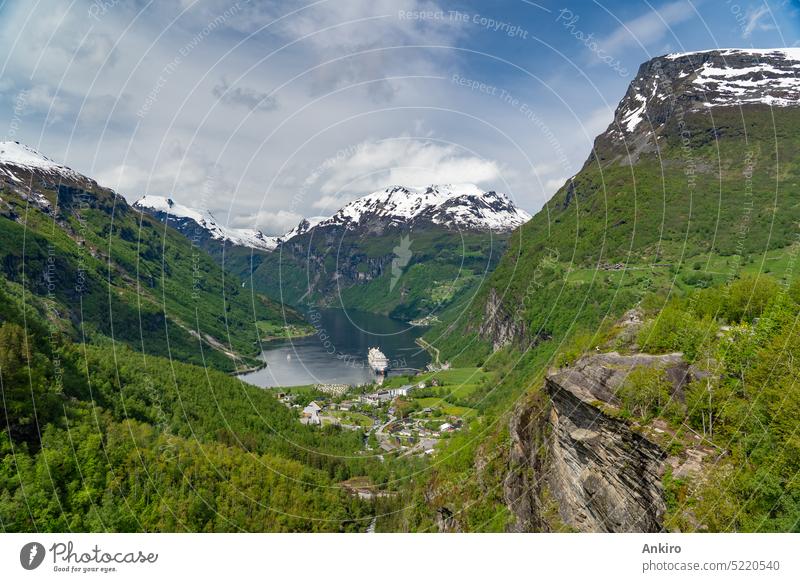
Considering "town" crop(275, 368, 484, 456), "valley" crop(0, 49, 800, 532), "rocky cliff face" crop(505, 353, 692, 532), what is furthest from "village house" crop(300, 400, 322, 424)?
"rocky cliff face" crop(505, 353, 692, 532)

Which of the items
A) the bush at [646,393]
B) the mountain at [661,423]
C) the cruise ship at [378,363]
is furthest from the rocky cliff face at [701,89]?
the bush at [646,393]

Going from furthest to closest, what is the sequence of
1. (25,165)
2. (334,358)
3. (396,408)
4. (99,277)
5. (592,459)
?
(25,165)
(99,277)
(334,358)
(396,408)
(592,459)

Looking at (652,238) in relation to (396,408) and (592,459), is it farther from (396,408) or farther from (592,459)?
(592,459)

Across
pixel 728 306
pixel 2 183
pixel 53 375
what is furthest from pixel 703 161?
pixel 2 183

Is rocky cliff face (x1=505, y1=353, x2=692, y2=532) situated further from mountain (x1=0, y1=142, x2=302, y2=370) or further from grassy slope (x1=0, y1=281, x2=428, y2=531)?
mountain (x1=0, y1=142, x2=302, y2=370)
